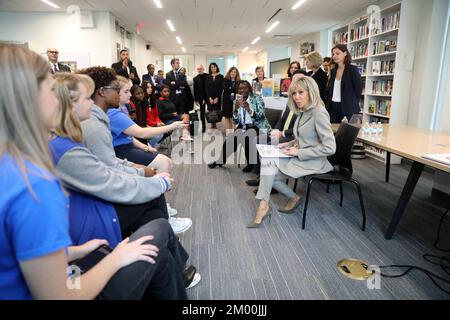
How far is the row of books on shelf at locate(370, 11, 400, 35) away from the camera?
4918mm

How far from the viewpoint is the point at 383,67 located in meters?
5.37

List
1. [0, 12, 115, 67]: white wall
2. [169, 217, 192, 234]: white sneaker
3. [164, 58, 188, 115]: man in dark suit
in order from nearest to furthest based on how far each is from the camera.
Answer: [169, 217, 192, 234]: white sneaker < [0, 12, 115, 67]: white wall < [164, 58, 188, 115]: man in dark suit

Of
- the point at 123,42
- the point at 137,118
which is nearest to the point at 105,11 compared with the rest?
the point at 123,42

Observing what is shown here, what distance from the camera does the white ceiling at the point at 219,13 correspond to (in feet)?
20.1

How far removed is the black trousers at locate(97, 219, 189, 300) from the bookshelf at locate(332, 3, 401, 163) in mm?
4459

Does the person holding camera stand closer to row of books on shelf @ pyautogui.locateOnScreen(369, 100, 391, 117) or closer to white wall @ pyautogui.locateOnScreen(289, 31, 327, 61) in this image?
row of books on shelf @ pyautogui.locateOnScreen(369, 100, 391, 117)

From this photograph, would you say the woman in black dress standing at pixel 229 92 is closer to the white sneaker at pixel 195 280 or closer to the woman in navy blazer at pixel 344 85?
the woman in navy blazer at pixel 344 85

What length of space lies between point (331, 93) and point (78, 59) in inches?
226

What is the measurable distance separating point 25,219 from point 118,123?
1790 millimetres

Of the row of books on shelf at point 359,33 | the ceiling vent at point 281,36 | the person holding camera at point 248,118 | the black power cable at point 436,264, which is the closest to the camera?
the black power cable at point 436,264

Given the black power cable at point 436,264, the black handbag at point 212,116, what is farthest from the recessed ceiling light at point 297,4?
the black power cable at point 436,264

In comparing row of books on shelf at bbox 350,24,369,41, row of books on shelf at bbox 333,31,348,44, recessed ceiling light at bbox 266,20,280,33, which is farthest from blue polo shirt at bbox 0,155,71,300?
recessed ceiling light at bbox 266,20,280,33

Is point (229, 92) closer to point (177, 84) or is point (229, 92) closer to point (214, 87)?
point (214, 87)

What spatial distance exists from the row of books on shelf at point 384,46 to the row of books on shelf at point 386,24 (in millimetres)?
189
